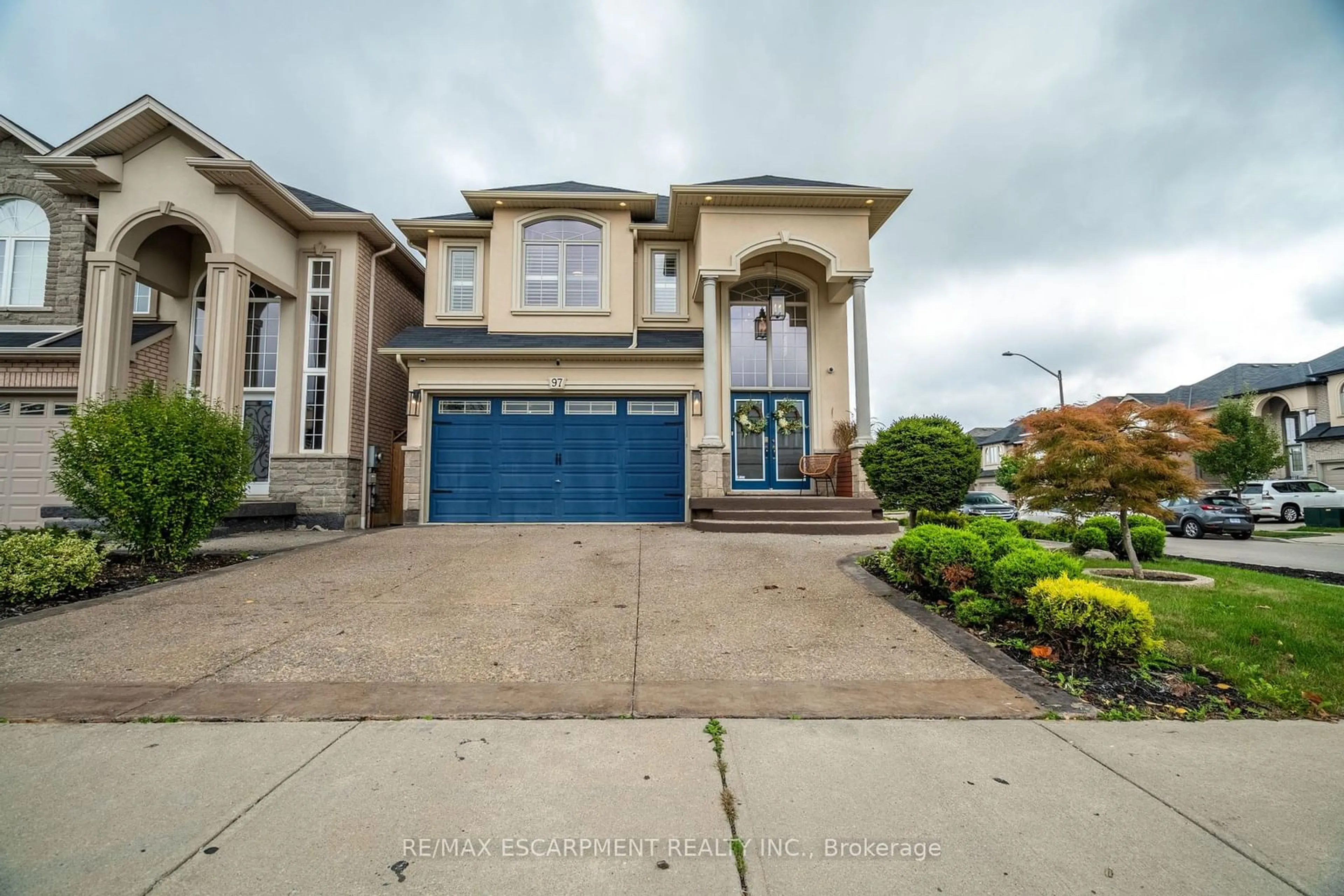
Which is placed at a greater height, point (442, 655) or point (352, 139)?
point (352, 139)

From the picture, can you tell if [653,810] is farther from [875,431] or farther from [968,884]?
[875,431]

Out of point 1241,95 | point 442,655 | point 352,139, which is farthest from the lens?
point 352,139

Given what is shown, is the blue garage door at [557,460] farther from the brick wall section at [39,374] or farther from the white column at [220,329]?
the brick wall section at [39,374]

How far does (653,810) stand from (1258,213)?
347 inches

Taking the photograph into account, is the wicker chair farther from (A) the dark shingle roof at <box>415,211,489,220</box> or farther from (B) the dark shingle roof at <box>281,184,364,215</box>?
(B) the dark shingle roof at <box>281,184,364,215</box>

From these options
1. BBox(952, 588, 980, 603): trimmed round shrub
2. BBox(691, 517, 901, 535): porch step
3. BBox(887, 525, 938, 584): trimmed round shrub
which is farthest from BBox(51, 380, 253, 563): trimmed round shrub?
BBox(952, 588, 980, 603): trimmed round shrub

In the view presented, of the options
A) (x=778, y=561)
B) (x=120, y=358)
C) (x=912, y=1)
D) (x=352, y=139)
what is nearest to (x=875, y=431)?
(x=778, y=561)

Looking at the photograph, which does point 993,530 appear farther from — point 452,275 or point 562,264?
point 452,275

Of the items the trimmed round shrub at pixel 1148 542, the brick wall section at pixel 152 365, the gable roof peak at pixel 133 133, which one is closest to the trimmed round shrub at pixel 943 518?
the trimmed round shrub at pixel 1148 542

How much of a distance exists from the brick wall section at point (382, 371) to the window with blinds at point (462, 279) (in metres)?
1.51

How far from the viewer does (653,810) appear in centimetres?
205

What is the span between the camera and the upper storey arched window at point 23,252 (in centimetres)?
1247

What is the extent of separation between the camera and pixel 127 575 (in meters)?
6.34

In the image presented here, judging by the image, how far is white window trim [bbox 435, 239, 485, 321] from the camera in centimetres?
1274
